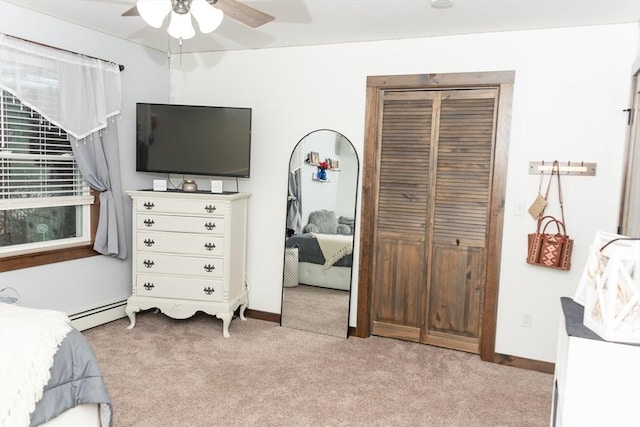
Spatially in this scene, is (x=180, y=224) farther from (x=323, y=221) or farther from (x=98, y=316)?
(x=323, y=221)

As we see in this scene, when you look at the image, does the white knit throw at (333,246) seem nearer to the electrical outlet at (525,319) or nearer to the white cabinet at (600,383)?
the electrical outlet at (525,319)

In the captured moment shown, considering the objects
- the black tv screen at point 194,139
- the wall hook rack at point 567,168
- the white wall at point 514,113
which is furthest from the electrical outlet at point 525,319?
the black tv screen at point 194,139

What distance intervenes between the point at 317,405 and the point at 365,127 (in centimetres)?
210

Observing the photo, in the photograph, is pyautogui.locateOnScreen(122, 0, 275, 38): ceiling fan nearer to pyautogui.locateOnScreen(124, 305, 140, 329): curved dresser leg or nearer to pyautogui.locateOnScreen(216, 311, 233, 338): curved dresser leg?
pyautogui.locateOnScreen(216, 311, 233, 338): curved dresser leg

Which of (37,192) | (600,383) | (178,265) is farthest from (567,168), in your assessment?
(37,192)

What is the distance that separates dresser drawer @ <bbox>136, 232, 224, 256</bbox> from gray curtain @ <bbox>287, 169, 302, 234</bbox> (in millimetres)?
619

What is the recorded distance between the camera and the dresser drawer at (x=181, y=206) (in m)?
3.77

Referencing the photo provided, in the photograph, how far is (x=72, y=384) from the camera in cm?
198

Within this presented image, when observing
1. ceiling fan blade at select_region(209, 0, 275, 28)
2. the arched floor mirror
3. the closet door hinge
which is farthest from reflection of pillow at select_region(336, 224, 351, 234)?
the closet door hinge

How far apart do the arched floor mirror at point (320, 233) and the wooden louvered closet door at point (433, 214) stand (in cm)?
26

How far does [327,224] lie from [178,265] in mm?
1255

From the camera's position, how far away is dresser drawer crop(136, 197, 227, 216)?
12.4ft

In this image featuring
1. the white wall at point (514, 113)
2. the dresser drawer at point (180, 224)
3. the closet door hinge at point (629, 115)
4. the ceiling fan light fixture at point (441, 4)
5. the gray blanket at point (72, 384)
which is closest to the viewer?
the gray blanket at point (72, 384)

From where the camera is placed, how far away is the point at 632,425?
1.46 m
